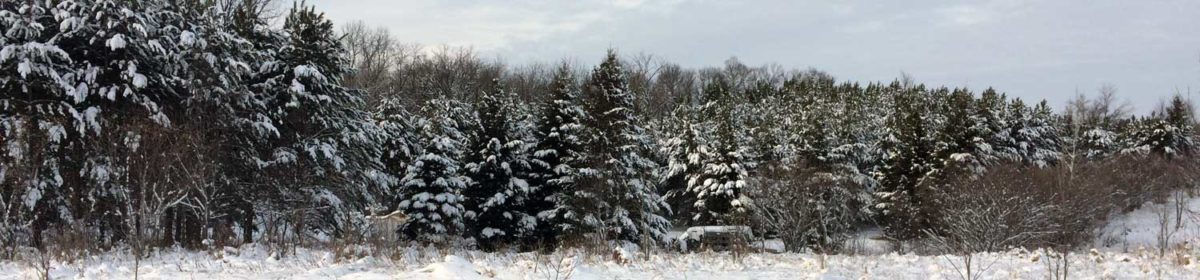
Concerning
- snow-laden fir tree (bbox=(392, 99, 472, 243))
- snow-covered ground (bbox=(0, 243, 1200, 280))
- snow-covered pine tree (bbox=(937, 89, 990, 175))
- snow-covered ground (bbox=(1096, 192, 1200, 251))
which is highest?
snow-covered pine tree (bbox=(937, 89, 990, 175))

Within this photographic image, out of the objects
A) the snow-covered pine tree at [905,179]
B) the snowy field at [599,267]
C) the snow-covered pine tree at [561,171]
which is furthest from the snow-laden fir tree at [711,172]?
the snowy field at [599,267]

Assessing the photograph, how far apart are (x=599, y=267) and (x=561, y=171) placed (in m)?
13.5

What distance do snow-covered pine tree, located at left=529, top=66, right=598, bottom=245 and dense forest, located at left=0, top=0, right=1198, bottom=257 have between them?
0.25 feet

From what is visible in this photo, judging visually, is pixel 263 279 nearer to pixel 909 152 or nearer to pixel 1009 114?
pixel 909 152

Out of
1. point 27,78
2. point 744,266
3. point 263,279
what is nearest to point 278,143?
point 27,78

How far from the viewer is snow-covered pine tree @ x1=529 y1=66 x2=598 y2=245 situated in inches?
827

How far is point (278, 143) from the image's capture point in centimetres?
1745

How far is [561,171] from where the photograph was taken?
2247cm

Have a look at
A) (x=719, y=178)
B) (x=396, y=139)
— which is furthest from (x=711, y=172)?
(x=396, y=139)

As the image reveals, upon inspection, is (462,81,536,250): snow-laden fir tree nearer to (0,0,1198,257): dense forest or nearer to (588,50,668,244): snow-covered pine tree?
(0,0,1198,257): dense forest

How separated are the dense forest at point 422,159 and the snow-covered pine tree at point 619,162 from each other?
7cm

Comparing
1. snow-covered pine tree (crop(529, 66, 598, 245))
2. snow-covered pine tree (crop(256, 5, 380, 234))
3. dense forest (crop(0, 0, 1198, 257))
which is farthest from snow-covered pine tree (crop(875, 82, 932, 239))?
snow-covered pine tree (crop(256, 5, 380, 234))

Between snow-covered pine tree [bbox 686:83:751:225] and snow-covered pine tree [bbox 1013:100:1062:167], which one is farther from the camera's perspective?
snow-covered pine tree [bbox 1013:100:1062:167]

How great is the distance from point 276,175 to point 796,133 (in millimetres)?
25178
